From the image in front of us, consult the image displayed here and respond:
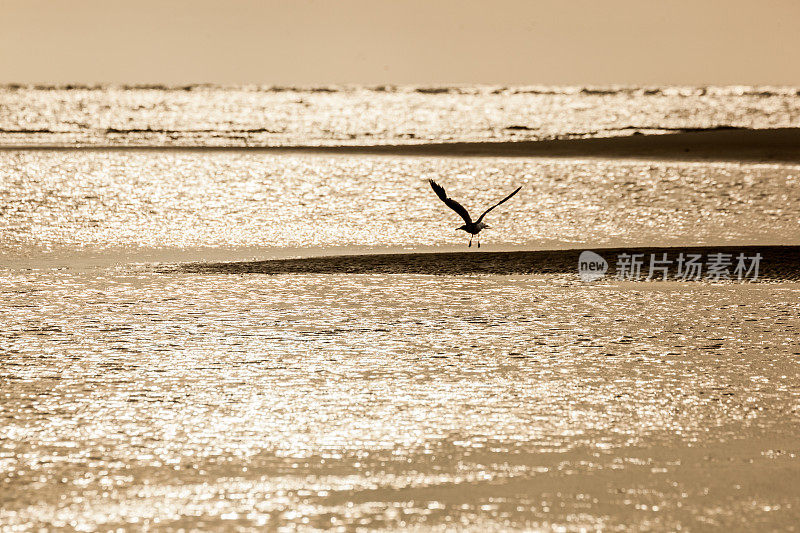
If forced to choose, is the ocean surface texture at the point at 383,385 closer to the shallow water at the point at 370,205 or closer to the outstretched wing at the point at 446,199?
the shallow water at the point at 370,205

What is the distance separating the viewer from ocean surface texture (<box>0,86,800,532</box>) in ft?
16.6

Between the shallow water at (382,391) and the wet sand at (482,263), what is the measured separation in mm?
390

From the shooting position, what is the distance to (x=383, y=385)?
6.82m

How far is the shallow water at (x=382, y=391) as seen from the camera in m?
5.05

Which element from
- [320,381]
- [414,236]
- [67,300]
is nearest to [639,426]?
[320,381]

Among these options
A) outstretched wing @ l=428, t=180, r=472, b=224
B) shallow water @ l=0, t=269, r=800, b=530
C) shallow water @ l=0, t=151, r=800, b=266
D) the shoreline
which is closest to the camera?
shallow water @ l=0, t=269, r=800, b=530

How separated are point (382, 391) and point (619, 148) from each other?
64.9 ft

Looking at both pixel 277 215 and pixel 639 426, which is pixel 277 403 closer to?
pixel 639 426

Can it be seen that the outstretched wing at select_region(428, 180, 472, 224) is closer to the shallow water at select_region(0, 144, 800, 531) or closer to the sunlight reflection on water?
the shallow water at select_region(0, 144, 800, 531)

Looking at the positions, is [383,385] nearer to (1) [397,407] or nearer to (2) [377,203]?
(1) [397,407]

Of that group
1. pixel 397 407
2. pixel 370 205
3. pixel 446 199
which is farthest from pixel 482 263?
pixel 397 407

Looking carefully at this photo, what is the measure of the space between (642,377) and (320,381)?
6.58ft

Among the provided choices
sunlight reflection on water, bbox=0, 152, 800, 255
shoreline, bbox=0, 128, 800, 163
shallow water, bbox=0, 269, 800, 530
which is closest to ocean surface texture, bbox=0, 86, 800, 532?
shallow water, bbox=0, 269, 800, 530

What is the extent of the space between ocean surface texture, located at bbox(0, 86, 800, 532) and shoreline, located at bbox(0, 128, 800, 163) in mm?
9251
